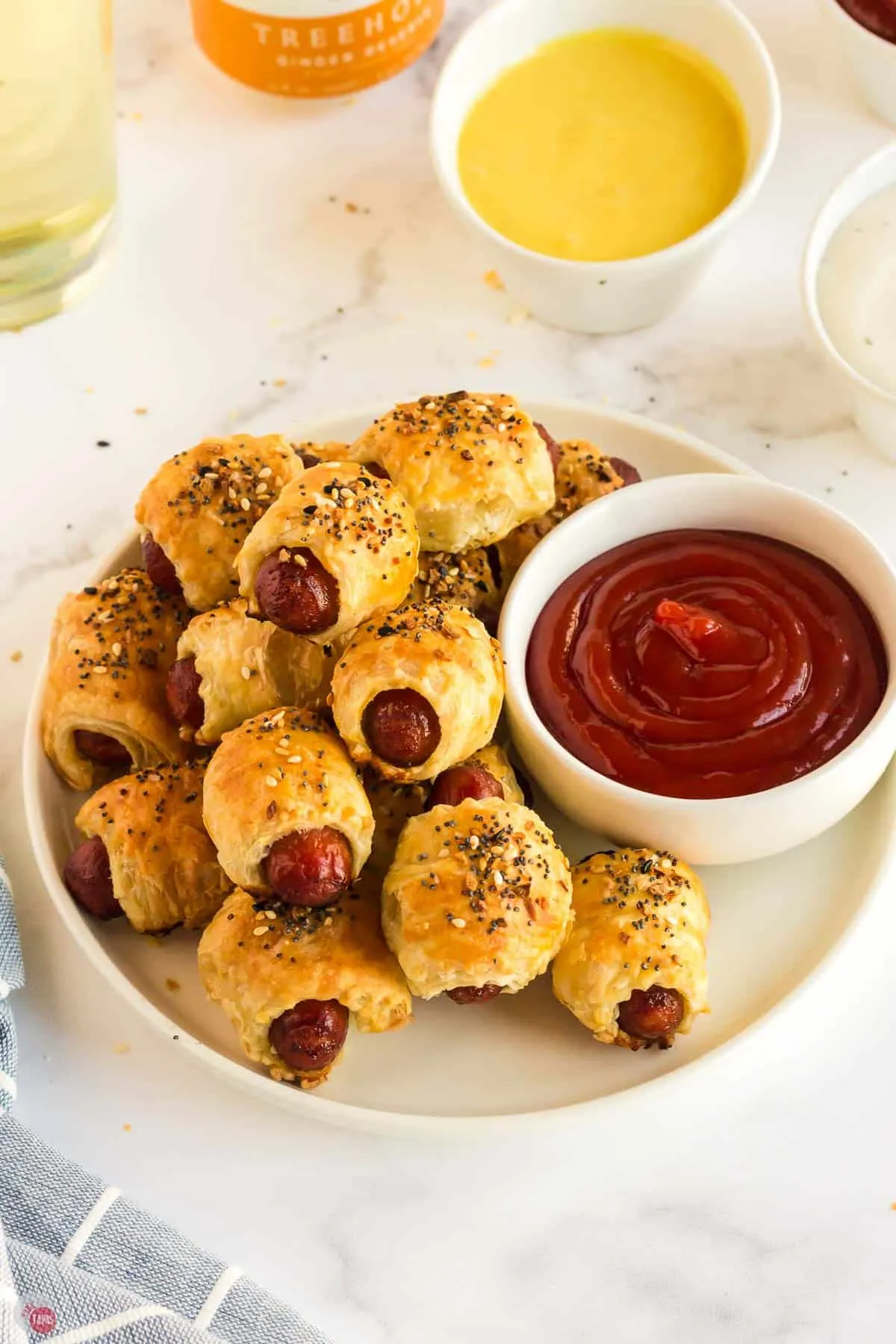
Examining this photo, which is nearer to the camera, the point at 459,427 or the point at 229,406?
the point at 459,427

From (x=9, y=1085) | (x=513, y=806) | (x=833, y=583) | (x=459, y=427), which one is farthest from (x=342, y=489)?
(x=9, y=1085)

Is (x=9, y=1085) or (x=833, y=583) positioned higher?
(x=833, y=583)

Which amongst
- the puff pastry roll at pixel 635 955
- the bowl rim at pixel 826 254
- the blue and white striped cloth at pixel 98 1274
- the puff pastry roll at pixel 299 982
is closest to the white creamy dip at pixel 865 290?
the bowl rim at pixel 826 254

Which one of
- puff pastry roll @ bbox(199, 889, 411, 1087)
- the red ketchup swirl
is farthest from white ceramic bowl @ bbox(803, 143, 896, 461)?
puff pastry roll @ bbox(199, 889, 411, 1087)

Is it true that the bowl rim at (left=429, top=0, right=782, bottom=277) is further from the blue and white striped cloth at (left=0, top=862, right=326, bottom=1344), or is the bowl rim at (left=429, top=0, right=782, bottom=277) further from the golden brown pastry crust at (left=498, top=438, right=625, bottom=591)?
the blue and white striped cloth at (left=0, top=862, right=326, bottom=1344)

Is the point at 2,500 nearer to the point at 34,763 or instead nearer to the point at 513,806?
the point at 34,763
